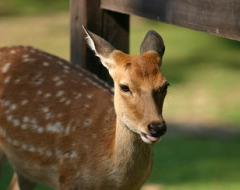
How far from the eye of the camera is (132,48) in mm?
11523

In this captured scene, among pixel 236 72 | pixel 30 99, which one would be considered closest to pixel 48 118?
pixel 30 99

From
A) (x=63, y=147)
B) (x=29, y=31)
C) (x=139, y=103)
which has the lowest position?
(x=29, y=31)

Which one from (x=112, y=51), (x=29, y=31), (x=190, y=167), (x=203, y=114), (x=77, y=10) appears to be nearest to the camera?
(x=112, y=51)

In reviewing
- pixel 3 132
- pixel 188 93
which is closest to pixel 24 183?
pixel 3 132

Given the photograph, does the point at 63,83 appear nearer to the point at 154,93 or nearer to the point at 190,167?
the point at 154,93

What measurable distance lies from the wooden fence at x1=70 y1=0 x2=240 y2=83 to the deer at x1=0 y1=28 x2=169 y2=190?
0.19 metres

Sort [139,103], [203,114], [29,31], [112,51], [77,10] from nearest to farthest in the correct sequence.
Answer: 1. [139,103]
2. [112,51]
3. [77,10]
4. [203,114]
5. [29,31]

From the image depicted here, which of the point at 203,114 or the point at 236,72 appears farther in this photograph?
the point at 236,72

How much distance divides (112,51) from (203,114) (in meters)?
4.25

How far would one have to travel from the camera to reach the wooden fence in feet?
13.9

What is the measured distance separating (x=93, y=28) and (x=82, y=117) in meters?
0.75

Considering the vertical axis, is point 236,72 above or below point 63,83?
below

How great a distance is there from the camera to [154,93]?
14.4ft

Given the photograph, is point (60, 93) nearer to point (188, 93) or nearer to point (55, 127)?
point (55, 127)
